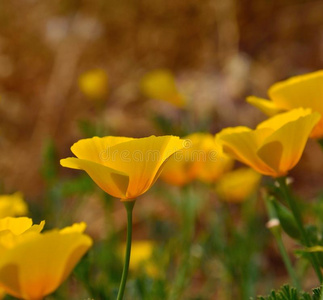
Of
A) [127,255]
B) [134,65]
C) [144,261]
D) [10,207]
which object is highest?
[127,255]

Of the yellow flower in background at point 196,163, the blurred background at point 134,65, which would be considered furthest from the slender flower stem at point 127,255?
the blurred background at point 134,65

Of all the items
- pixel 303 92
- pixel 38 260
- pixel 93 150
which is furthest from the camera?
pixel 303 92

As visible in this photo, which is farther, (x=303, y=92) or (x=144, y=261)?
(x=144, y=261)

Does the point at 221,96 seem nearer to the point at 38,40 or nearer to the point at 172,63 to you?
the point at 172,63

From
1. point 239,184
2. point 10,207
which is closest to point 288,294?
point 10,207

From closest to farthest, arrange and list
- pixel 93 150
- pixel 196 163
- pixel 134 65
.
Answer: pixel 93 150 → pixel 196 163 → pixel 134 65

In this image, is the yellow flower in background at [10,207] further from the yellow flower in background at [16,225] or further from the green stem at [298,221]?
the green stem at [298,221]

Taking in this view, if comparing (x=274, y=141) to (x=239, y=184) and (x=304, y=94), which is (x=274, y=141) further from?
(x=239, y=184)

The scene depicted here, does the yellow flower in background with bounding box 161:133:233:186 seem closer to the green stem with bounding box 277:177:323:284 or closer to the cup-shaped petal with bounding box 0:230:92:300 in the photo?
the green stem with bounding box 277:177:323:284

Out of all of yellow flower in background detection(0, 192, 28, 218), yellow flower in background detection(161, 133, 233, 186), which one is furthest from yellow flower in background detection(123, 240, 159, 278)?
yellow flower in background detection(0, 192, 28, 218)
